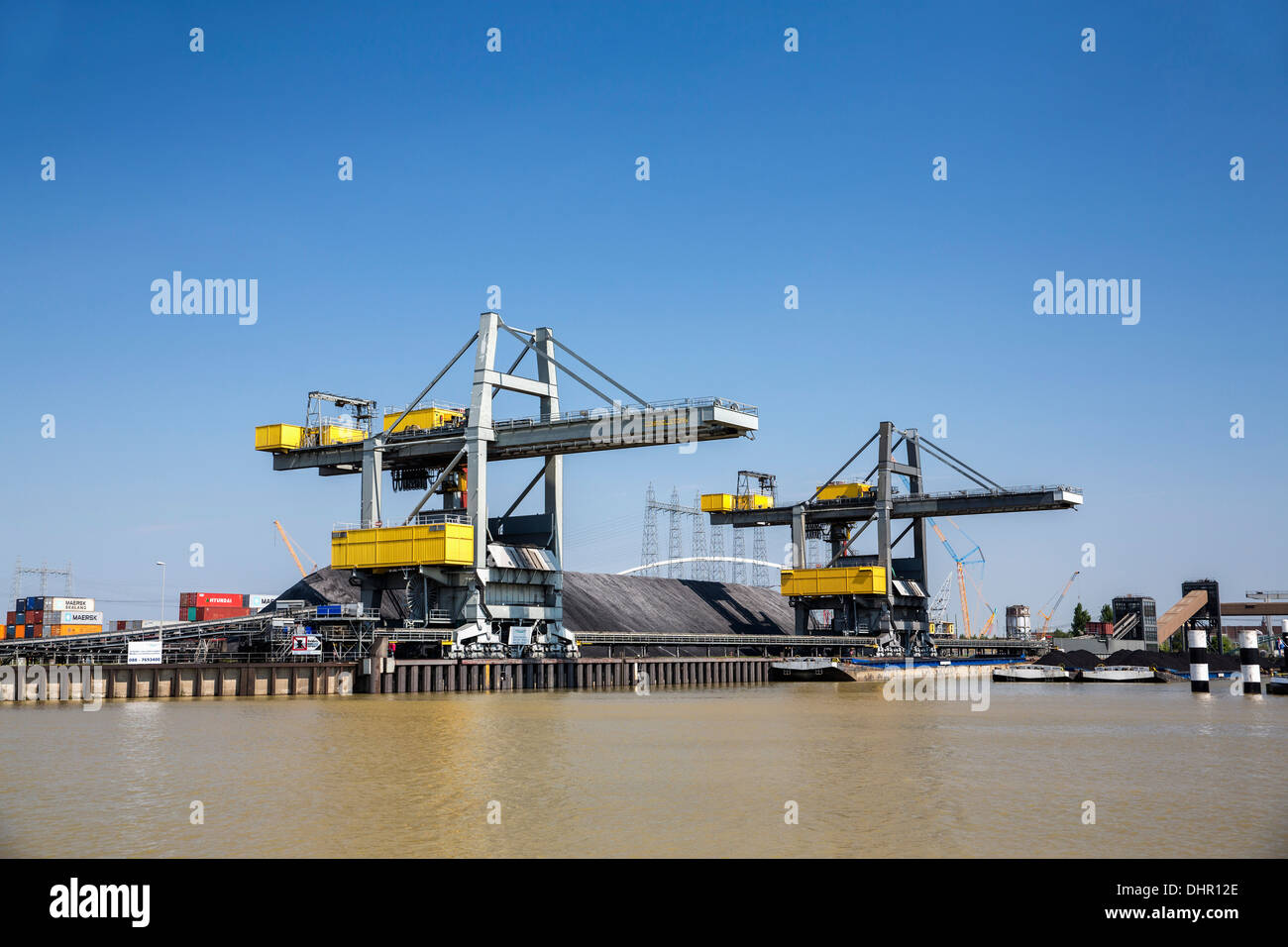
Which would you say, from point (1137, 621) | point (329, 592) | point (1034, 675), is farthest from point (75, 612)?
point (1137, 621)

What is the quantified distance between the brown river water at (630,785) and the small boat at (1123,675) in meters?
38.7

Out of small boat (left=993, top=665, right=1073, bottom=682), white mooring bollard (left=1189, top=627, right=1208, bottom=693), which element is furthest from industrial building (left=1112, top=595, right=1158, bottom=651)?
white mooring bollard (left=1189, top=627, right=1208, bottom=693)

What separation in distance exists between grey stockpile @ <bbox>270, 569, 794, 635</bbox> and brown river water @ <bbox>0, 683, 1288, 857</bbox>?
3005 centimetres

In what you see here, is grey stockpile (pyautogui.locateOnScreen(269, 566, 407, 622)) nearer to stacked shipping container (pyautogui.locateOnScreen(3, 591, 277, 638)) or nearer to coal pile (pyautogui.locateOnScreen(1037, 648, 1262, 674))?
stacked shipping container (pyautogui.locateOnScreen(3, 591, 277, 638))

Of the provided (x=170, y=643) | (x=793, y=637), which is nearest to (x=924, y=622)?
(x=793, y=637)

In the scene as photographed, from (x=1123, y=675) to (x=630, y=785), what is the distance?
220 ft

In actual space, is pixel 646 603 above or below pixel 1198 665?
above

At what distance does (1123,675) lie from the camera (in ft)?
263

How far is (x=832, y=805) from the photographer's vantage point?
2041 centimetres

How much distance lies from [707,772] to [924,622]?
255ft

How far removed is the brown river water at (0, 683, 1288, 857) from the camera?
56.5 feet

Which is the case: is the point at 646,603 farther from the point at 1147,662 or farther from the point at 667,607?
the point at 1147,662

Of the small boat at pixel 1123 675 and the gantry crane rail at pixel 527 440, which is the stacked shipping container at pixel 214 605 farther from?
the small boat at pixel 1123 675
